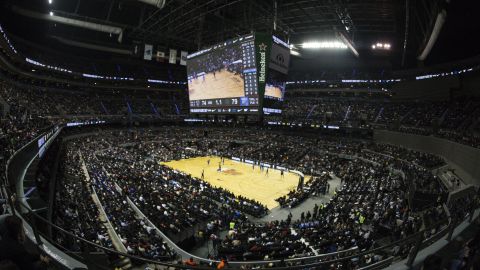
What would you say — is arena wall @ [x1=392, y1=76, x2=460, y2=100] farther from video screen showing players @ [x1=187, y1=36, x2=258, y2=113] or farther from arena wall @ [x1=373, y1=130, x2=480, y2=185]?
video screen showing players @ [x1=187, y1=36, x2=258, y2=113]

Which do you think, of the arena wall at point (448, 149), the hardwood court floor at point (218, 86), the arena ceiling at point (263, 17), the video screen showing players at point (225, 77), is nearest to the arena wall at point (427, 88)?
the arena ceiling at point (263, 17)

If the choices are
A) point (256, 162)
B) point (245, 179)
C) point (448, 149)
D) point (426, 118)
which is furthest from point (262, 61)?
point (426, 118)

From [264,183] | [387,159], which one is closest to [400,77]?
[387,159]

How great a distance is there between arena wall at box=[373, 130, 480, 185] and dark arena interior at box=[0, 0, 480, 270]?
0.69ft

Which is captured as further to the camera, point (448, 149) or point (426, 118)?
point (426, 118)

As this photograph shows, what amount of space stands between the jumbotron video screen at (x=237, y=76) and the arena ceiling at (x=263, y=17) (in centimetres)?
365

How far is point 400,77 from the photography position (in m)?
46.7

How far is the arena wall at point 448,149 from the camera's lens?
20.7 metres

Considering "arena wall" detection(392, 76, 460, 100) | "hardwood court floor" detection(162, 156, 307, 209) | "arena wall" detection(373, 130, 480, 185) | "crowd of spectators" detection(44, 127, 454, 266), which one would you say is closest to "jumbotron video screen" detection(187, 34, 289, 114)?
"hardwood court floor" detection(162, 156, 307, 209)

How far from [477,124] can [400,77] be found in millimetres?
20782

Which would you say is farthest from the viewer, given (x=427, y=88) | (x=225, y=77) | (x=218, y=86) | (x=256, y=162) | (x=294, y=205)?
(x=256, y=162)

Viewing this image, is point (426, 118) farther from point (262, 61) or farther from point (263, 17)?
point (262, 61)

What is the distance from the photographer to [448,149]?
2672 centimetres

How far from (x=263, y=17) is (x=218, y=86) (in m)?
10.4
